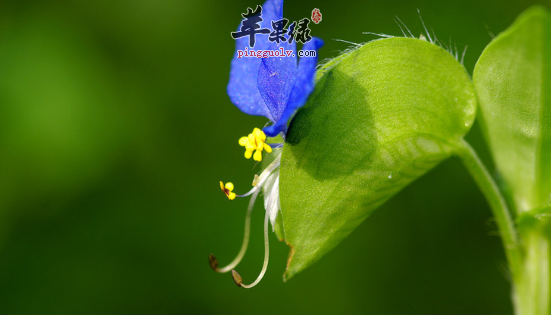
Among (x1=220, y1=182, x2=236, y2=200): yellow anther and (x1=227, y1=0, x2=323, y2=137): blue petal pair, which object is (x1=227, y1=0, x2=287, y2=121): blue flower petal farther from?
(x1=220, y1=182, x2=236, y2=200): yellow anther

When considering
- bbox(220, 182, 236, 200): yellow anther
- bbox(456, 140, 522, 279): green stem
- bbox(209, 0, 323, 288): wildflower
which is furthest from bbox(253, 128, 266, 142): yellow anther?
bbox(456, 140, 522, 279): green stem

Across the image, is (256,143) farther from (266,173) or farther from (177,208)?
(177,208)

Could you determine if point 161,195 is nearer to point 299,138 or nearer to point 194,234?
point 194,234

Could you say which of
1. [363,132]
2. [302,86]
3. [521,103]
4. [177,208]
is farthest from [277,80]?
[177,208]

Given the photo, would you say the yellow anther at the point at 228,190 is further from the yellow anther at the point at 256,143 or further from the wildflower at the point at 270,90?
the yellow anther at the point at 256,143

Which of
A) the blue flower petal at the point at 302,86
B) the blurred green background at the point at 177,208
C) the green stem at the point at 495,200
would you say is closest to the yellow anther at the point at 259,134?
the blue flower petal at the point at 302,86

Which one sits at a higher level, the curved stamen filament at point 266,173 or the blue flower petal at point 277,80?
the blue flower petal at point 277,80
